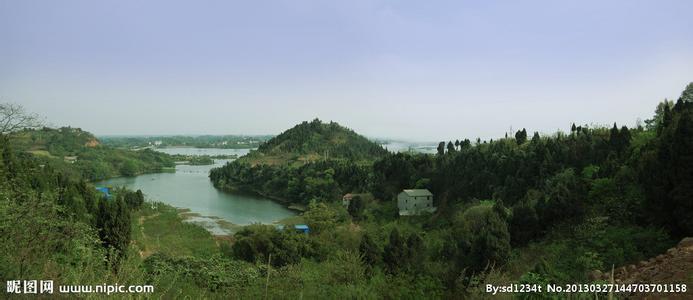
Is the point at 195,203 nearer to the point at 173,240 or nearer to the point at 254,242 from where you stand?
the point at 173,240

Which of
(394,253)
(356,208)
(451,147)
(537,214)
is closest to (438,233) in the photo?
(537,214)

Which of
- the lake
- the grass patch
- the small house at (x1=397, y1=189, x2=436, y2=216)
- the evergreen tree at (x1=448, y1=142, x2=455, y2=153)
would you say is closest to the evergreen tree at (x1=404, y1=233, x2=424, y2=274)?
the grass patch

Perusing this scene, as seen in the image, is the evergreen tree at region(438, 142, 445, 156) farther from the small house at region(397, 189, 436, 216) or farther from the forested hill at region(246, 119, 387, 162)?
the forested hill at region(246, 119, 387, 162)

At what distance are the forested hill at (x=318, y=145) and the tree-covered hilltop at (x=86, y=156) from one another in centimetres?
1903

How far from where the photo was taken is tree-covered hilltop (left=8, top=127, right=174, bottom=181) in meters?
52.8

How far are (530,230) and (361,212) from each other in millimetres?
13983

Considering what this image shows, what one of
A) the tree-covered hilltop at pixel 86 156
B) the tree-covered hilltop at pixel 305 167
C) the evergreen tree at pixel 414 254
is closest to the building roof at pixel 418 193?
the tree-covered hilltop at pixel 305 167

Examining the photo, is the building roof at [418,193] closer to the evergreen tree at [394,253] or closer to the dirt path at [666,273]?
the evergreen tree at [394,253]

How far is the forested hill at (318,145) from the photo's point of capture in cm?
6278

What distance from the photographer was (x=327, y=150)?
65500mm

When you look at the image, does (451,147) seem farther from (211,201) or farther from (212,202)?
(211,201)

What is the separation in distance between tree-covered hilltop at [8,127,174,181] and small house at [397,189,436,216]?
42.5m

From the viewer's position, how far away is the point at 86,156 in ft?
194

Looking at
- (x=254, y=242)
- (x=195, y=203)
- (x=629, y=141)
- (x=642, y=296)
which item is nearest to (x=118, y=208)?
(x=254, y=242)
